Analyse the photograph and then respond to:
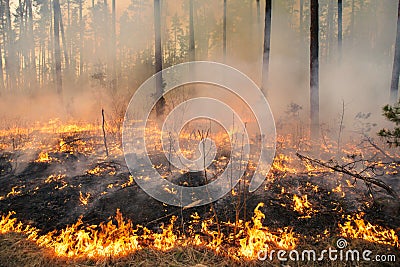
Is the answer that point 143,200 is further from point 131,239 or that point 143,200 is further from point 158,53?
point 158,53

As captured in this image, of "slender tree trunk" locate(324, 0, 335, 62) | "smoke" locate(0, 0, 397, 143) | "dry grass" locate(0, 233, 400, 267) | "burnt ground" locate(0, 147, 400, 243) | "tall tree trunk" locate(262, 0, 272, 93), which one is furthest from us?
"slender tree trunk" locate(324, 0, 335, 62)

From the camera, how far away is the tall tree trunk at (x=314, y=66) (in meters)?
8.24

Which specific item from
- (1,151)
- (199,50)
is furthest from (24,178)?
(199,50)

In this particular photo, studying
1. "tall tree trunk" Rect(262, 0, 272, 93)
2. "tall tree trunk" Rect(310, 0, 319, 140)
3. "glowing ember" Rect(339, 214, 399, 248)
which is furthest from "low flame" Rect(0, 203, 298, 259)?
"tall tree trunk" Rect(262, 0, 272, 93)

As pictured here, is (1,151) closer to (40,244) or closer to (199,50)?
(40,244)

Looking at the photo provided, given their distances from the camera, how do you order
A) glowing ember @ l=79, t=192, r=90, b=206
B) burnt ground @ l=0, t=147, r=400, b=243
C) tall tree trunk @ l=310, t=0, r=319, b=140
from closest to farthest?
burnt ground @ l=0, t=147, r=400, b=243
glowing ember @ l=79, t=192, r=90, b=206
tall tree trunk @ l=310, t=0, r=319, b=140

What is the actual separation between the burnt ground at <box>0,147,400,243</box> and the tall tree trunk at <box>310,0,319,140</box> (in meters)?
3.67

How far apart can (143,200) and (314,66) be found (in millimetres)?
7535

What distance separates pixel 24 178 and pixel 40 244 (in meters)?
3.00

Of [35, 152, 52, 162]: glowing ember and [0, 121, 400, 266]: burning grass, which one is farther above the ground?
[35, 152, 52, 162]: glowing ember

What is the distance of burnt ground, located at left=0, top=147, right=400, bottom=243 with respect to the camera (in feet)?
13.0

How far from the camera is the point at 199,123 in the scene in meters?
11.1

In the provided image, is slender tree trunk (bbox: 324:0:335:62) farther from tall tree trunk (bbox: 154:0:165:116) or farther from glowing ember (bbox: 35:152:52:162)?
glowing ember (bbox: 35:152:52:162)

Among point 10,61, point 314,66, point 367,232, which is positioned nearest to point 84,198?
point 367,232
